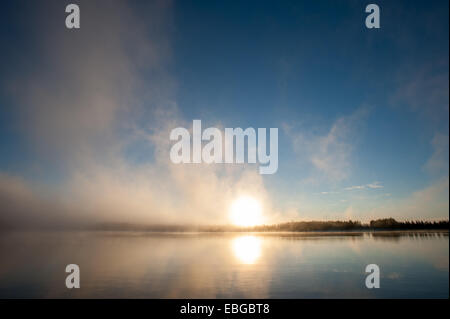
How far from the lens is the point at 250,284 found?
68.7 ft

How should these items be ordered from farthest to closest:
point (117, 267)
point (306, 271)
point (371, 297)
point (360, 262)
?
point (360, 262) → point (117, 267) → point (306, 271) → point (371, 297)

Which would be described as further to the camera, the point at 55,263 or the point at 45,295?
the point at 55,263

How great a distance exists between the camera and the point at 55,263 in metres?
31.3

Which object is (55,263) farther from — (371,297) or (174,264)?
(371,297)

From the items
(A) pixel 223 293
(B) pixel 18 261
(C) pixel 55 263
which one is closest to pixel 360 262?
(A) pixel 223 293

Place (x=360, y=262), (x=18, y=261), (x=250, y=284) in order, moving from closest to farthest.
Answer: (x=250, y=284) → (x=360, y=262) → (x=18, y=261)
